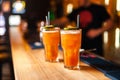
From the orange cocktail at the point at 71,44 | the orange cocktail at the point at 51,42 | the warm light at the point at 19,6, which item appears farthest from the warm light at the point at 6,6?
the orange cocktail at the point at 71,44

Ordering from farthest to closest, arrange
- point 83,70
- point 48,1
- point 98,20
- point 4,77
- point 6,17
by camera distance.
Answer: point 48,1 → point 6,17 → point 4,77 → point 98,20 → point 83,70

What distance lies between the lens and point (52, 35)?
167 cm

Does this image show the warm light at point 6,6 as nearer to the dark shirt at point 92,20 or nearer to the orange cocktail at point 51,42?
the dark shirt at point 92,20

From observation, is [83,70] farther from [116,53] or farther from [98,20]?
[98,20]

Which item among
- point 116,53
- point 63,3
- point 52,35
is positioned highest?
point 63,3

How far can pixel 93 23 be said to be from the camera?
319 cm

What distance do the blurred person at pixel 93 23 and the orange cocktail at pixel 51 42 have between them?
139cm

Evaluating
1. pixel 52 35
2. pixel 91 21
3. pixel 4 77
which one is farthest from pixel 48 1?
pixel 52 35

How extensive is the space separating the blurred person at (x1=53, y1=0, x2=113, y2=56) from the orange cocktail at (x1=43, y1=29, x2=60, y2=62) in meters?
1.39

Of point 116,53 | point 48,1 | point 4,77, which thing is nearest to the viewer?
point 116,53

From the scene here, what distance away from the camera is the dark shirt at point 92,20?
309 cm

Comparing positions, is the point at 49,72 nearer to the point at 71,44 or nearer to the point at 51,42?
the point at 71,44

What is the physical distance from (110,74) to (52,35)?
1.95ft

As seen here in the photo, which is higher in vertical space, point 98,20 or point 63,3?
point 63,3
